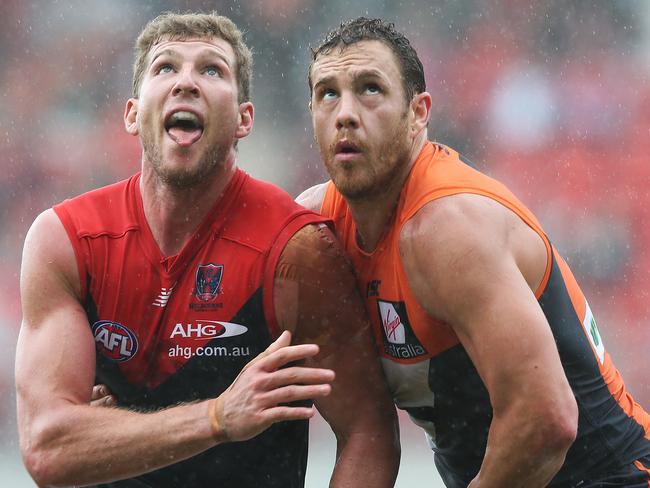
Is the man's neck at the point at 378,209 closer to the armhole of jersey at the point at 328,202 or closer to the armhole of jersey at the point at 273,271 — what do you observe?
the armhole of jersey at the point at 273,271

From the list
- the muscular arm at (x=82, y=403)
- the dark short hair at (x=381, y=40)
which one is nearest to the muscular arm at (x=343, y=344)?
the muscular arm at (x=82, y=403)

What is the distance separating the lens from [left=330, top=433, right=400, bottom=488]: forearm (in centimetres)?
331

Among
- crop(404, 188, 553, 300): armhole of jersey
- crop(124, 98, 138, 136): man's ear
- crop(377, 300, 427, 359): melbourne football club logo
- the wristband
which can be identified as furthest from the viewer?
crop(124, 98, 138, 136): man's ear

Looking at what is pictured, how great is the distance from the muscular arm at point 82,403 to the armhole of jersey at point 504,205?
1.77 ft

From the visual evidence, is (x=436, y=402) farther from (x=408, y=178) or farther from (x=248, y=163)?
(x=248, y=163)

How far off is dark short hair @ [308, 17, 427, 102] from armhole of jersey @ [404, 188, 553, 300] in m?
0.49

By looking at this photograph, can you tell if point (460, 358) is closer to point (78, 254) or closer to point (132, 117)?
point (78, 254)

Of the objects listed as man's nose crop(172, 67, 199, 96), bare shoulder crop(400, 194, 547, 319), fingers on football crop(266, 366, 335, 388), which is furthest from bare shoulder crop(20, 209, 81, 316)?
bare shoulder crop(400, 194, 547, 319)

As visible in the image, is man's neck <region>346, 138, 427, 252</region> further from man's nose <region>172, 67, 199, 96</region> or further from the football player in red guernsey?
man's nose <region>172, 67, 199, 96</region>

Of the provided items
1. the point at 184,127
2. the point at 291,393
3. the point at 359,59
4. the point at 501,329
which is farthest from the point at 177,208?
the point at 501,329

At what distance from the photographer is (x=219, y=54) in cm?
358

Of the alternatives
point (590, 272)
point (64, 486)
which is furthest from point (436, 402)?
point (590, 272)

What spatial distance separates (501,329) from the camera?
2812 mm

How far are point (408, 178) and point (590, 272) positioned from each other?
4767mm
